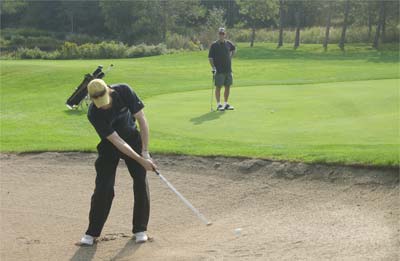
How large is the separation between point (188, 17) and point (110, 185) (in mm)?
67022

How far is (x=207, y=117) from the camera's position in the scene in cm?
1518

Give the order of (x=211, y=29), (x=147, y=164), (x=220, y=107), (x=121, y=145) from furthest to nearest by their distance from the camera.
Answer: (x=211, y=29)
(x=220, y=107)
(x=147, y=164)
(x=121, y=145)

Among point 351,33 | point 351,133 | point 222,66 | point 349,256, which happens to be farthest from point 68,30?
point 349,256

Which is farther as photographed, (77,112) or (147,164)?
(77,112)

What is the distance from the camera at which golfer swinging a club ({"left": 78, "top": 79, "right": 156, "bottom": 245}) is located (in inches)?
295

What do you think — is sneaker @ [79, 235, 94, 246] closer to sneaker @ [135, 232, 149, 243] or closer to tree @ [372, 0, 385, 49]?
sneaker @ [135, 232, 149, 243]

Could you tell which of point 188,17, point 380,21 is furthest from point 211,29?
point 380,21

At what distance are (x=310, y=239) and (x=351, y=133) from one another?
5.34 metres

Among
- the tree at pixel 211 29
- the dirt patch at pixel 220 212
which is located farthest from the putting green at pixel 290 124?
the tree at pixel 211 29

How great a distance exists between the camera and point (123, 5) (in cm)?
7225

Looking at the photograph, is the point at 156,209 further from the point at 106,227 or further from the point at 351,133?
the point at 351,133

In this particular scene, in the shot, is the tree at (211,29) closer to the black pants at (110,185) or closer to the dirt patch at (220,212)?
the dirt patch at (220,212)

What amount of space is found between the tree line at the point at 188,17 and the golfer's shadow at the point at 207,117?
39084 millimetres

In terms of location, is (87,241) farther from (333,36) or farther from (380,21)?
(333,36)
